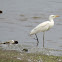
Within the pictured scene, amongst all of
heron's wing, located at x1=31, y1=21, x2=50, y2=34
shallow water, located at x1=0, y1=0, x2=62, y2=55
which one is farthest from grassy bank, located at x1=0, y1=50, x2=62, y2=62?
heron's wing, located at x1=31, y1=21, x2=50, y2=34

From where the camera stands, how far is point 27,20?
2017 cm

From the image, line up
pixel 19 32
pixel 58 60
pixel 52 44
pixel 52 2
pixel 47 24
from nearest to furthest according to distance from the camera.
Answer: pixel 58 60, pixel 52 44, pixel 47 24, pixel 19 32, pixel 52 2

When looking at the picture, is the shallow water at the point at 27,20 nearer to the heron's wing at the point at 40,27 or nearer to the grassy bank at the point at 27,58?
the heron's wing at the point at 40,27

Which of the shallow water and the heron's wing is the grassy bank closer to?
the shallow water

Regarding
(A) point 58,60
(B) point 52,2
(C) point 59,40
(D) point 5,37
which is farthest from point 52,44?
→ (B) point 52,2

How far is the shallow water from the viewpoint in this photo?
15036 millimetres

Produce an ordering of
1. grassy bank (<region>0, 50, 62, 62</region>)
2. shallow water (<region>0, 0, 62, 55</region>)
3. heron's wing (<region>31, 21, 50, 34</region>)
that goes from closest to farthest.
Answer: grassy bank (<region>0, 50, 62, 62</region>) < heron's wing (<region>31, 21, 50, 34</region>) < shallow water (<region>0, 0, 62, 55</region>)

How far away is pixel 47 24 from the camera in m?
15.2

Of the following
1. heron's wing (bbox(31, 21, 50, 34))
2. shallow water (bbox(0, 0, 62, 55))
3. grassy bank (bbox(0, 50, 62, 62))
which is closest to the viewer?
grassy bank (bbox(0, 50, 62, 62))

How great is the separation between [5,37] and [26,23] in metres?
4.01

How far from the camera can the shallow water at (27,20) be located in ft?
49.3

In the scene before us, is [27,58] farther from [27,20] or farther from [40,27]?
[27,20]

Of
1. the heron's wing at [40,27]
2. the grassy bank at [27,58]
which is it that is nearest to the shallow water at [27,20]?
the heron's wing at [40,27]

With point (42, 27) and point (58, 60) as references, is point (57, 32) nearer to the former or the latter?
point (42, 27)
